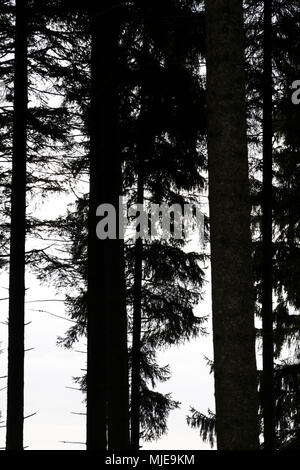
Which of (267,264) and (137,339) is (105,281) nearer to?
(267,264)

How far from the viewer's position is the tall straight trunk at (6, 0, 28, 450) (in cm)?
1171

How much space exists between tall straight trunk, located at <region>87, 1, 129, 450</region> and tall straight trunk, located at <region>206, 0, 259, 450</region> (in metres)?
4.69

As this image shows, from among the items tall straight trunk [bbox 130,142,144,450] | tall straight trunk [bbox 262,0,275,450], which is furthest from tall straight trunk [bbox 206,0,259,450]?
tall straight trunk [bbox 130,142,144,450]

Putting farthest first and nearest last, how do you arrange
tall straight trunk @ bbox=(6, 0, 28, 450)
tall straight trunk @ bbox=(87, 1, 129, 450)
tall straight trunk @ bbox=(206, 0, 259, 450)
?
1. tall straight trunk @ bbox=(87, 1, 129, 450)
2. tall straight trunk @ bbox=(6, 0, 28, 450)
3. tall straight trunk @ bbox=(206, 0, 259, 450)

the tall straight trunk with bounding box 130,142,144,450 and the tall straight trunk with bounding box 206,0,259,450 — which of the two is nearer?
the tall straight trunk with bounding box 206,0,259,450

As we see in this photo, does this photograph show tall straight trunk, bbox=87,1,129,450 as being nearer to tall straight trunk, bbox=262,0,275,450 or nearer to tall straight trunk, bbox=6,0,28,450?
tall straight trunk, bbox=6,0,28,450

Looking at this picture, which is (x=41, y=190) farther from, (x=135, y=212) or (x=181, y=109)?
(x=181, y=109)

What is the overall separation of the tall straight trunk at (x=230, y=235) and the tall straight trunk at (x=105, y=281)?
185 inches

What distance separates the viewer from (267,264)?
36.5 ft

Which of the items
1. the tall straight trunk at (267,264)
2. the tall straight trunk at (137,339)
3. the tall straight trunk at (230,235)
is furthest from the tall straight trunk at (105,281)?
the tall straight trunk at (230,235)

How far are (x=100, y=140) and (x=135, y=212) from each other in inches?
A: 124

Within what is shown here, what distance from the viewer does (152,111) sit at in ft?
42.5

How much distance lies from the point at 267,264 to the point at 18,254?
4.18 m

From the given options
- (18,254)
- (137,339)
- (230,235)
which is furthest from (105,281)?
(230,235)
